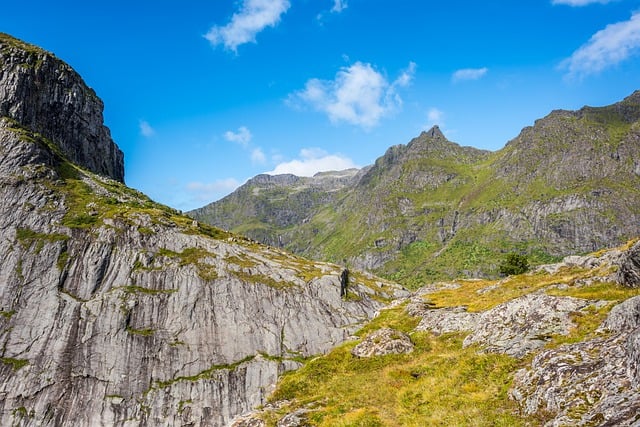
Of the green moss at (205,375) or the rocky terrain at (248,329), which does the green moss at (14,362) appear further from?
the green moss at (205,375)

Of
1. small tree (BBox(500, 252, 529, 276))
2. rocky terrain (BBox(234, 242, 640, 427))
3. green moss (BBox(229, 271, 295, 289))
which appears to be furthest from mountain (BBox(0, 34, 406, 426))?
rocky terrain (BBox(234, 242, 640, 427))

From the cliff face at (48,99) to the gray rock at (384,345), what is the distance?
550 ft

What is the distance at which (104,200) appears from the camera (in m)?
123

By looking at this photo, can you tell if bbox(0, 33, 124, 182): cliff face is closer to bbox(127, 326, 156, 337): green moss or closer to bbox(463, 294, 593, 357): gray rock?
bbox(127, 326, 156, 337): green moss

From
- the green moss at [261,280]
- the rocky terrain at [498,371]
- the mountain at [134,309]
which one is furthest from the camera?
the green moss at [261,280]

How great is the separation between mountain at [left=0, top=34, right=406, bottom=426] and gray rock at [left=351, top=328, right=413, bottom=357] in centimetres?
A: 5401

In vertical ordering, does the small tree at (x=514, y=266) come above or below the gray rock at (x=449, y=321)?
above

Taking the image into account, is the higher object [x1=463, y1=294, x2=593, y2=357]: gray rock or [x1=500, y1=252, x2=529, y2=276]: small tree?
[x1=500, y1=252, x2=529, y2=276]: small tree

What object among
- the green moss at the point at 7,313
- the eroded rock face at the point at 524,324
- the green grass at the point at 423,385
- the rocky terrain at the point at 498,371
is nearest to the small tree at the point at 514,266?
the rocky terrain at the point at 498,371

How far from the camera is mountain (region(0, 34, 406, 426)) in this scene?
84062 millimetres

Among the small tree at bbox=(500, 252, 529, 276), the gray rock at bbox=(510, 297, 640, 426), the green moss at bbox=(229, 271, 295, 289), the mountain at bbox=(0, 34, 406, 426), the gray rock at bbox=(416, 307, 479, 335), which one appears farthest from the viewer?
the small tree at bbox=(500, 252, 529, 276)

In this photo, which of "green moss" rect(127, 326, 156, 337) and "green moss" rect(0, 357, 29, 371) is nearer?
"green moss" rect(0, 357, 29, 371)

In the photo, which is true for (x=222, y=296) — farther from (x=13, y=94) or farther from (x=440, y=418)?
(x=13, y=94)

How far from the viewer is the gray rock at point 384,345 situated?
36906 mm
